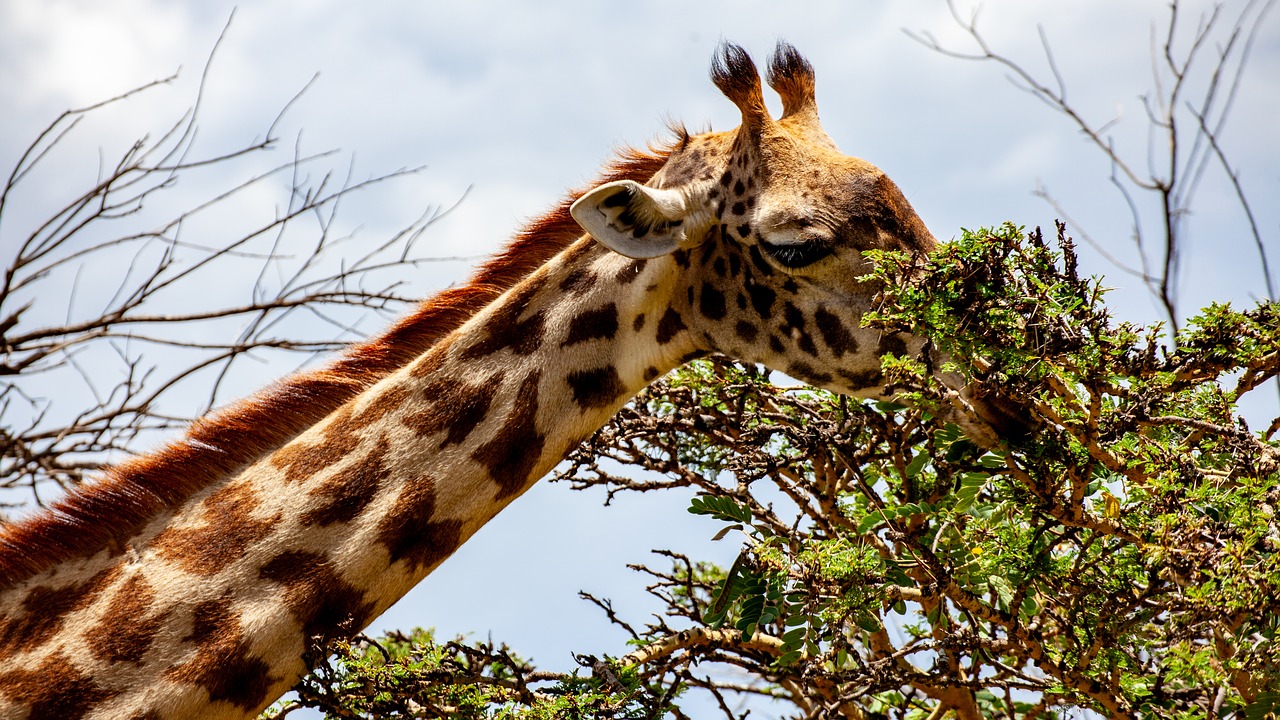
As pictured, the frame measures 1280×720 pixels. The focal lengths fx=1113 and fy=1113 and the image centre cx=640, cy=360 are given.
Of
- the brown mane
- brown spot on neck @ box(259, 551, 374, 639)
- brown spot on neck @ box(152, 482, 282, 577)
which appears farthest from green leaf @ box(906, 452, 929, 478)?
brown spot on neck @ box(152, 482, 282, 577)

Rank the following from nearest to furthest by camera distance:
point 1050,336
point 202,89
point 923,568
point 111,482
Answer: point 1050,336
point 923,568
point 111,482
point 202,89

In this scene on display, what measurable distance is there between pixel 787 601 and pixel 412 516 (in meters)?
1.30

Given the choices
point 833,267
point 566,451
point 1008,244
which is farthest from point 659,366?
point 1008,244

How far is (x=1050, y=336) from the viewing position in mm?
2967

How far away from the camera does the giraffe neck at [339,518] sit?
3541 mm

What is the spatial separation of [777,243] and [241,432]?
2078mm

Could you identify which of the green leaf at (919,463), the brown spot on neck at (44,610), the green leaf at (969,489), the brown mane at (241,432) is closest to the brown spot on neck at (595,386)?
the brown mane at (241,432)

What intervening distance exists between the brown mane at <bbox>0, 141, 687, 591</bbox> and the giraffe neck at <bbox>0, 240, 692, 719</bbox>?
8 cm

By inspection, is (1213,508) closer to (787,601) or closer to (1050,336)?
(1050,336)

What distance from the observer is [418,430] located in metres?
3.91

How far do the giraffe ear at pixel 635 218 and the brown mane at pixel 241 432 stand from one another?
51 cm

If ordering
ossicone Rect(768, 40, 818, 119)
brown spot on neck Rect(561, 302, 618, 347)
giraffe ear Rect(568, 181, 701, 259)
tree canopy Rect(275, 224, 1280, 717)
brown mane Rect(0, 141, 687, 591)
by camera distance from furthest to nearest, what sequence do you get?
ossicone Rect(768, 40, 818, 119), brown spot on neck Rect(561, 302, 618, 347), giraffe ear Rect(568, 181, 701, 259), brown mane Rect(0, 141, 687, 591), tree canopy Rect(275, 224, 1280, 717)

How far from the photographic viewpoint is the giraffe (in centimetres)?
357

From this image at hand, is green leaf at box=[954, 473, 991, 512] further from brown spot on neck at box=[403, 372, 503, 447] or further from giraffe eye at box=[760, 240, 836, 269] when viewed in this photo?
brown spot on neck at box=[403, 372, 503, 447]
